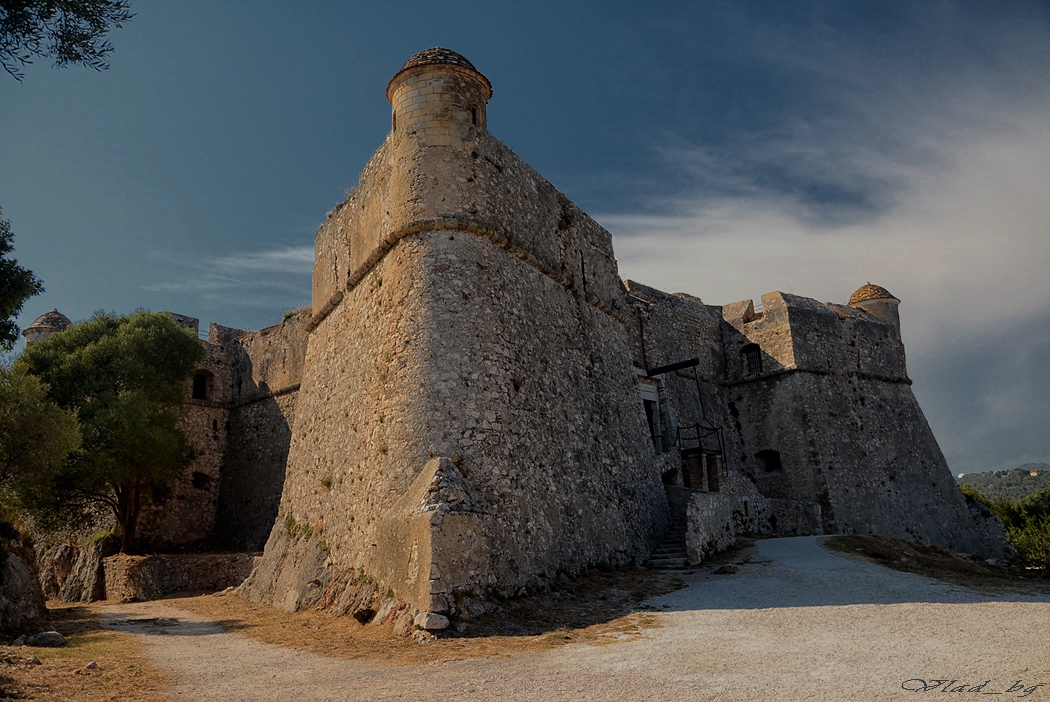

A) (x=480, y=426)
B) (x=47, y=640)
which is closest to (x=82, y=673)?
(x=47, y=640)

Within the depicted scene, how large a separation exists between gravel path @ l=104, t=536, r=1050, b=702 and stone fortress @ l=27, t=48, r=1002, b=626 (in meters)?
2.21

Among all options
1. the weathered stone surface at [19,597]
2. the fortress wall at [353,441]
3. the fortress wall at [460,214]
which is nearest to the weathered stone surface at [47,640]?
the weathered stone surface at [19,597]

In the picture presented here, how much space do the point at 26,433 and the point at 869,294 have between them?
2799 centimetres

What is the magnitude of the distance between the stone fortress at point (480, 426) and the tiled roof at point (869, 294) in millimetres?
5264

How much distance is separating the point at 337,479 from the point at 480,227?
566 cm

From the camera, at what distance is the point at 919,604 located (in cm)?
930

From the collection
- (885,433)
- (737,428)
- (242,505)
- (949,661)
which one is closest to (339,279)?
(242,505)

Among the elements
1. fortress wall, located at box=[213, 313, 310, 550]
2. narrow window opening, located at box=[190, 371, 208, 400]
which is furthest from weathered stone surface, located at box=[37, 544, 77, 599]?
narrow window opening, located at box=[190, 371, 208, 400]

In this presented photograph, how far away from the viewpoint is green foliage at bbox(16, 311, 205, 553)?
1906 cm

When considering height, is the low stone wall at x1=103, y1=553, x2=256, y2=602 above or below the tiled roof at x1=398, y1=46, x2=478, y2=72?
below

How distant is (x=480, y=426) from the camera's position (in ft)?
38.1

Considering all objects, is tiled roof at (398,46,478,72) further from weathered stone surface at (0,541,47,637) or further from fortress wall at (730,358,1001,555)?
fortress wall at (730,358,1001,555)

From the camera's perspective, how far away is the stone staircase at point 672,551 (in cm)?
1417

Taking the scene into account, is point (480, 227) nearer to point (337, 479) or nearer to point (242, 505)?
point (337, 479)
